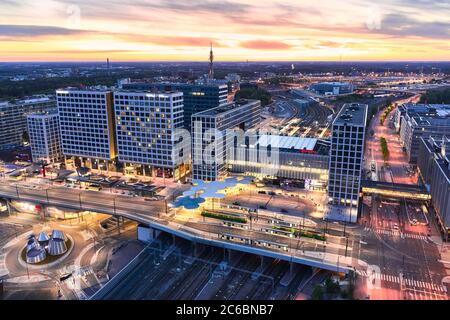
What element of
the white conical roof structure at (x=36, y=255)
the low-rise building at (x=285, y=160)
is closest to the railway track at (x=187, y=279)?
the white conical roof structure at (x=36, y=255)

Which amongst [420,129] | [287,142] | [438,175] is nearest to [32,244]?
[287,142]

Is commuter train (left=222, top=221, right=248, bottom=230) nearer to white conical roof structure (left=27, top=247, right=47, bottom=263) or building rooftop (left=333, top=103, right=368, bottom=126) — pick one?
building rooftop (left=333, top=103, right=368, bottom=126)

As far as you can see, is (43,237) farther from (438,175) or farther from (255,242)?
(438,175)

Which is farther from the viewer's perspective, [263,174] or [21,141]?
[21,141]
